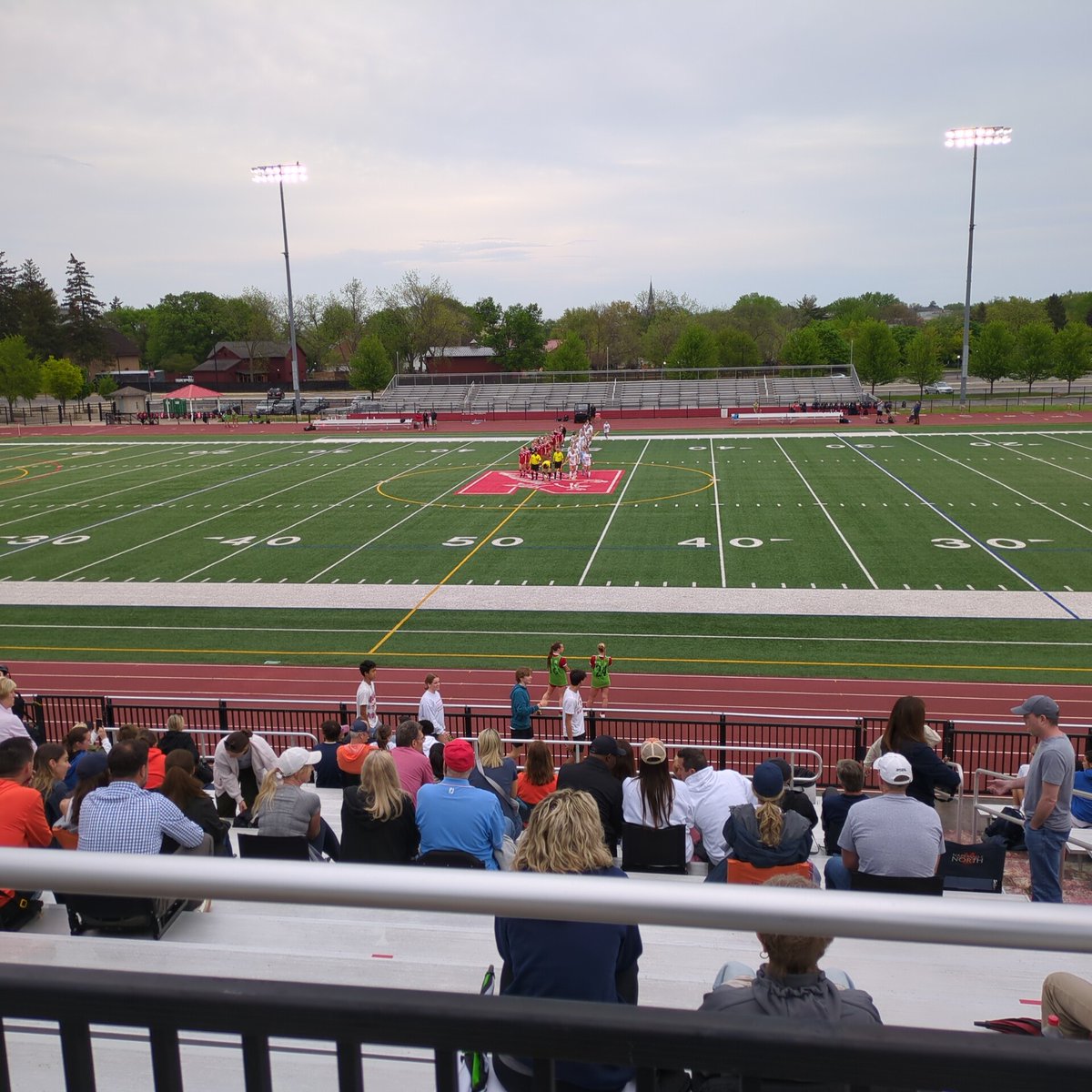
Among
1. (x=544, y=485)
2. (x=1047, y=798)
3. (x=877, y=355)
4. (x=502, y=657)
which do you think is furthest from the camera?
(x=877, y=355)

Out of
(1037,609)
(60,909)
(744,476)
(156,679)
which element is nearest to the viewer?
(60,909)

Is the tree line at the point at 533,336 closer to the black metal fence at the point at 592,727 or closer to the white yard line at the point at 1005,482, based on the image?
the white yard line at the point at 1005,482

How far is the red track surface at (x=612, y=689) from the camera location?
17.6 meters

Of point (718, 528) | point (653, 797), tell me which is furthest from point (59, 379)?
point (653, 797)

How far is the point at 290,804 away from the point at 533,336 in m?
112

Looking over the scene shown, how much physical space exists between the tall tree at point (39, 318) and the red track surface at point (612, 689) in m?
112

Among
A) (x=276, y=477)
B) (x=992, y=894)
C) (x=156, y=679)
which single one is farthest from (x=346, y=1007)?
(x=276, y=477)

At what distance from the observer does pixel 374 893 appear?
1.71 metres

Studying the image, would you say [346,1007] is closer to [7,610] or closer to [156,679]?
[156,679]

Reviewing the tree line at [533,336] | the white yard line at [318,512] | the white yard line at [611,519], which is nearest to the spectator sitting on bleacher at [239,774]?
the white yard line at [611,519]

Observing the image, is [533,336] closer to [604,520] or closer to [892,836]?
[604,520]

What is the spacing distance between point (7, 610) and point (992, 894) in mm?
23759

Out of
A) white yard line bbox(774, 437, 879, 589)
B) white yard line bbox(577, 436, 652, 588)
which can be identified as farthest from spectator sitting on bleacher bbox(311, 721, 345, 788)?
white yard line bbox(774, 437, 879, 589)

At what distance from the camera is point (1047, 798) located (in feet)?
25.6
